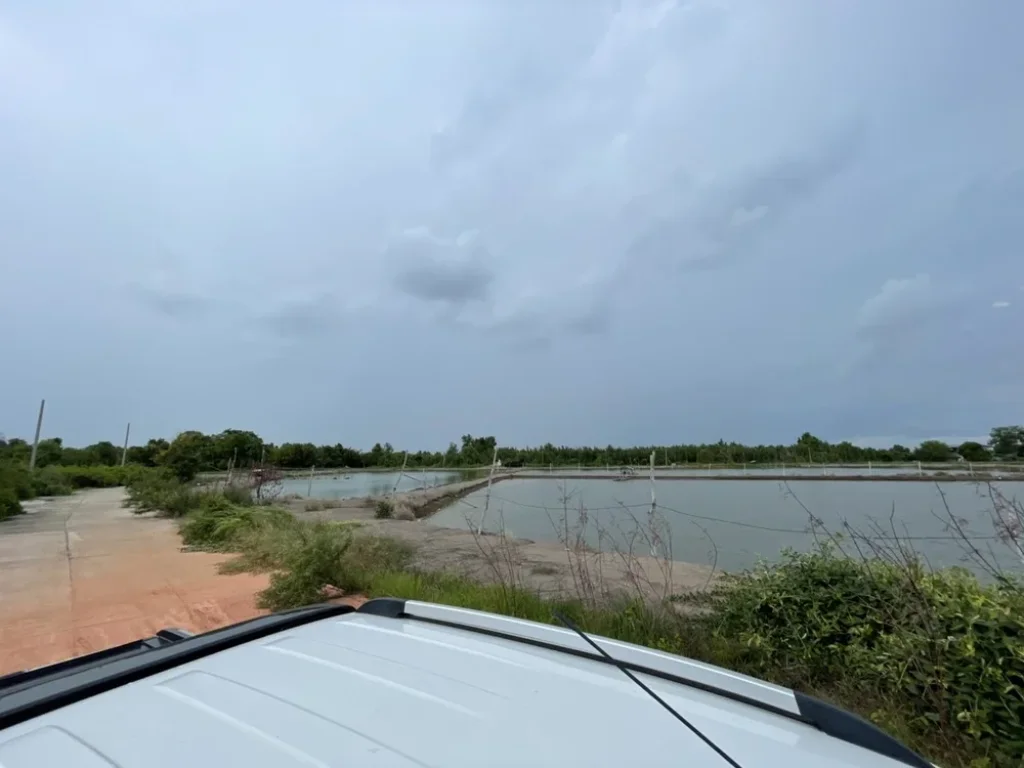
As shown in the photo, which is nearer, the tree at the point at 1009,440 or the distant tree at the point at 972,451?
the tree at the point at 1009,440

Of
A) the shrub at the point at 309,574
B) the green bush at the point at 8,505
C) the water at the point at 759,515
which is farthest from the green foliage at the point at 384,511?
the green bush at the point at 8,505

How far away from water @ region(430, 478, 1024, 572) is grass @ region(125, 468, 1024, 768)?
40 cm

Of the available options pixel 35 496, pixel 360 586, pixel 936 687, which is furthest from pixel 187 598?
pixel 35 496

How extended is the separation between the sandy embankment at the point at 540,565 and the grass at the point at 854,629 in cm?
40

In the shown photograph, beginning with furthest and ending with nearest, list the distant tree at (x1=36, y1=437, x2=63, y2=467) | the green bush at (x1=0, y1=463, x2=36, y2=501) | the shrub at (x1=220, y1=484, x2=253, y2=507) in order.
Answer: the distant tree at (x1=36, y1=437, x2=63, y2=467)
the green bush at (x1=0, y1=463, x2=36, y2=501)
the shrub at (x1=220, y1=484, x2=253, y2=507)

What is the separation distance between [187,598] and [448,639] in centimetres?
488

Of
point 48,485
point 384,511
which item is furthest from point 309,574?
point 48,485

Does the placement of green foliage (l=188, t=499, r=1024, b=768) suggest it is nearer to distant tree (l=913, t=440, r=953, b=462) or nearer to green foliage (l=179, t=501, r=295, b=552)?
green foliage (l=179, t=501, r=295, b=552)

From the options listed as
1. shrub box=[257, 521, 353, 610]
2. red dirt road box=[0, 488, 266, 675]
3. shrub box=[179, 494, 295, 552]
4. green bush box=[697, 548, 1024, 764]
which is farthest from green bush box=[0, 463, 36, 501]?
green bush box=[697, 548, 1024, 764]

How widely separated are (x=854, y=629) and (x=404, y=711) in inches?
115

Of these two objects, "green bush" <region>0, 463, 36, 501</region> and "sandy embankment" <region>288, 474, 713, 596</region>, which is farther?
"green bush" <region>0, 463, 36, 501</region>

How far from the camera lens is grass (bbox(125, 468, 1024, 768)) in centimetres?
A: 211

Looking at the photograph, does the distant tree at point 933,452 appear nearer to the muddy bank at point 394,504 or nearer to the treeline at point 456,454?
the treeline at point 456,454

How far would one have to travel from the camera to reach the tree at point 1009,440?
13906 mm
